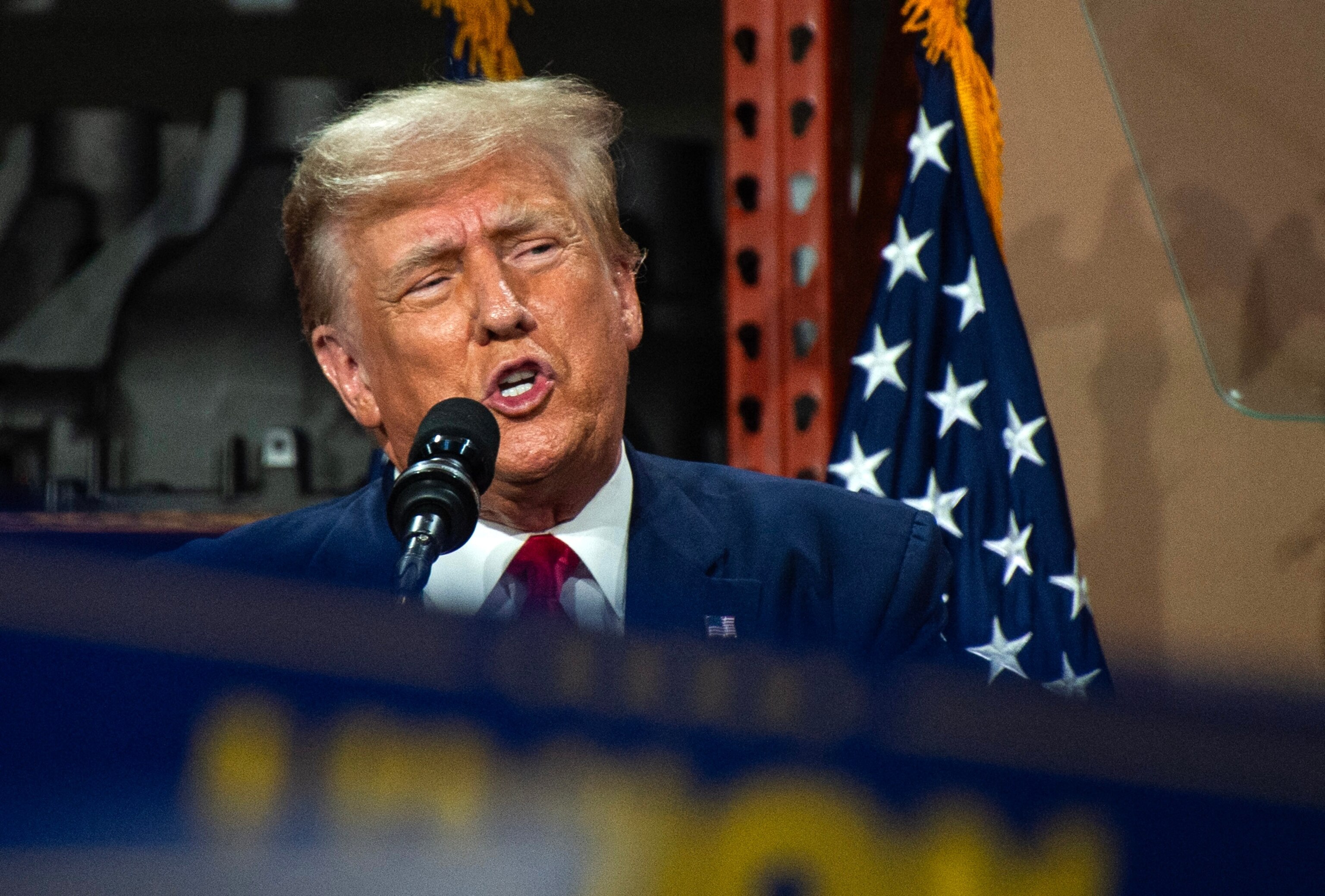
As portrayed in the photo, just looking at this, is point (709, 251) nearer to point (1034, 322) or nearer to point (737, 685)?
point (1034, 322)

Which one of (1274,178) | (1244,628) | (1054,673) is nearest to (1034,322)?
(1274,178)

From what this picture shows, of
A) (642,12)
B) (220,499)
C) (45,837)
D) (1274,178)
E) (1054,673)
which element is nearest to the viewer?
(45,837)

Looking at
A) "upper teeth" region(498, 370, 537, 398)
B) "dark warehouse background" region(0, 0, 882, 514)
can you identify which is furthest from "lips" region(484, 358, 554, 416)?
"dark warehouse background" region(0, 0, 882, 514)

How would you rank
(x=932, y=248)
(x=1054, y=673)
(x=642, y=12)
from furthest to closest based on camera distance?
(x=642, y=12), (x=932, y=248), (x=1054, y=673)

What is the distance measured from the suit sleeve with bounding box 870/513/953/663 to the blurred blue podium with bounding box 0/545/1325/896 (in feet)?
3.39

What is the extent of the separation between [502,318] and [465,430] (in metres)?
0.43

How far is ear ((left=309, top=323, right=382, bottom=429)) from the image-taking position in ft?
4.80

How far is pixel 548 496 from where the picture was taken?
1.38m

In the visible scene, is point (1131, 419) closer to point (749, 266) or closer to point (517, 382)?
point (749, 266)

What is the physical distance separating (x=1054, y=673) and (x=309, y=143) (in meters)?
1.29

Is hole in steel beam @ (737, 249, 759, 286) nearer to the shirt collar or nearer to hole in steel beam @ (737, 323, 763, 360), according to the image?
hole in steel beam @ (737, 323, 763, 360)

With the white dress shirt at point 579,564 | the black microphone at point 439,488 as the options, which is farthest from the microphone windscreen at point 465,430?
the white dress shirt at point 579,564

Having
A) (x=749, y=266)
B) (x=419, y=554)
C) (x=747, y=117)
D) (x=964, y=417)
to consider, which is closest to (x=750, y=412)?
Answer: (x=749, y=266)

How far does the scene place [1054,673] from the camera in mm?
2035
